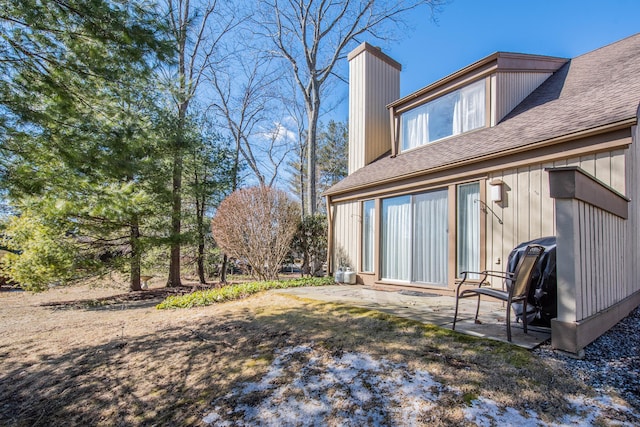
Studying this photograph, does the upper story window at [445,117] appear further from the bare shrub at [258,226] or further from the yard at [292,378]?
the yard at [292,378]

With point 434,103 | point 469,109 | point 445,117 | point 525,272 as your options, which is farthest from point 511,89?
point 525,272

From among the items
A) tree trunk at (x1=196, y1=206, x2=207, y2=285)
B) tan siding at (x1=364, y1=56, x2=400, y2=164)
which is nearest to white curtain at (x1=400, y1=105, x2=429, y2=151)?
tan siding at (x1=364, y1=56, x2=400, y2=164)

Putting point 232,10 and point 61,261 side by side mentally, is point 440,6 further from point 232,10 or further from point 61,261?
point 61,261

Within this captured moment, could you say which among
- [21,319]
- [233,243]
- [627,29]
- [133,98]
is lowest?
[21,319]

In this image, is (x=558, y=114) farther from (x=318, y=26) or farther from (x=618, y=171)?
(x=318, y=26)

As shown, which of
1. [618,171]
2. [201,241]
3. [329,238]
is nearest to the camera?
[618,171]

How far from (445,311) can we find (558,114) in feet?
13.0

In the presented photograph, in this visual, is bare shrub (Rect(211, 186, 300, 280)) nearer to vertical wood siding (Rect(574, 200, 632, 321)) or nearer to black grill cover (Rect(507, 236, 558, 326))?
black grill cover (Rect(507, 236, 558, 326))

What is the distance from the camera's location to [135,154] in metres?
5.13

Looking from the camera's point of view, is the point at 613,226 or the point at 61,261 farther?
the point at 61,261

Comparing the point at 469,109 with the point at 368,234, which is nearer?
the point at 469,109

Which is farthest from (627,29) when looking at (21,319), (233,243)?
(21,319)

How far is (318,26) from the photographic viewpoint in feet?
43.7

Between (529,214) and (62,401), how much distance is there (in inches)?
244
